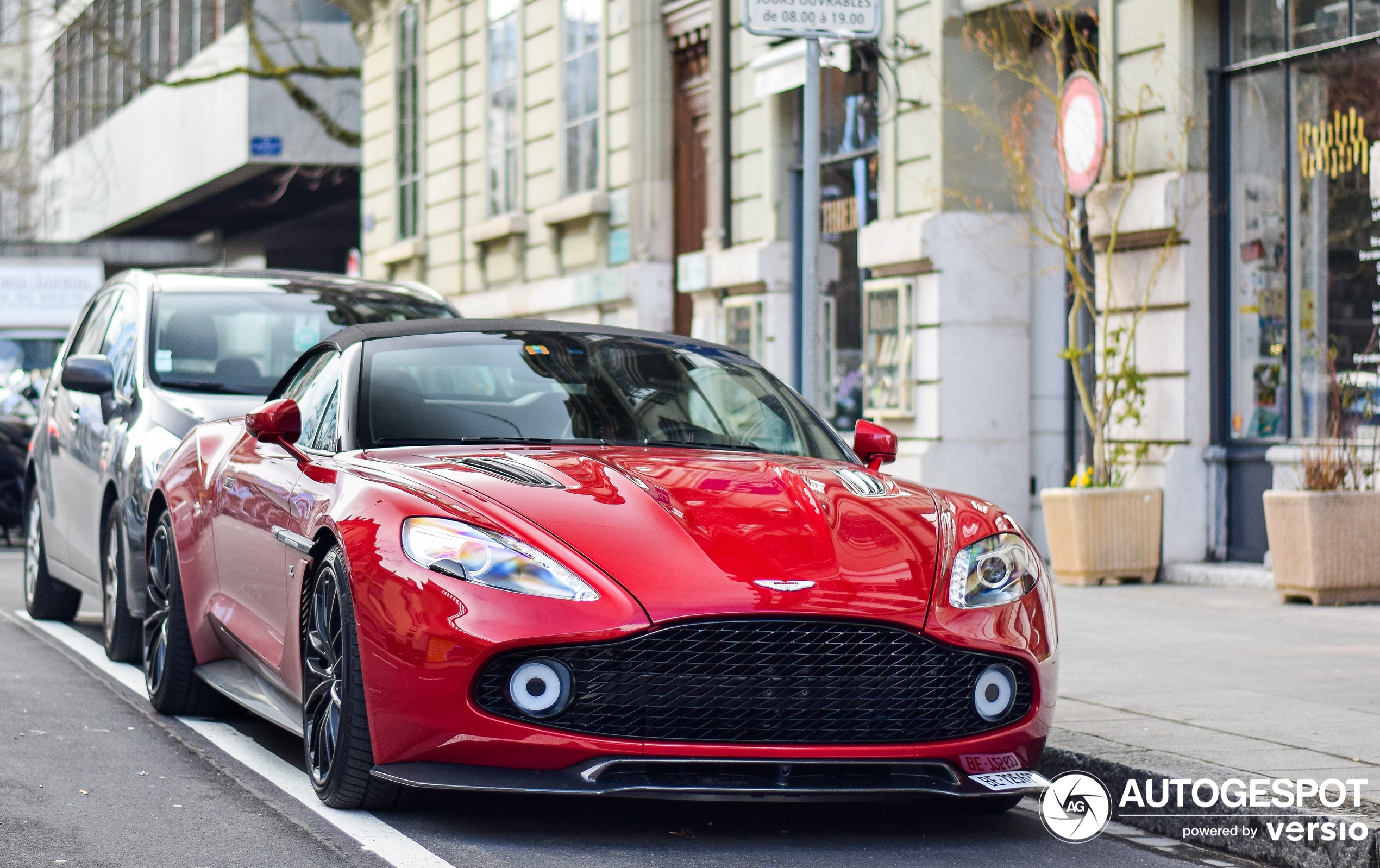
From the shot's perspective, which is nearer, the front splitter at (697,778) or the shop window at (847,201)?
the front splitter at (697,778)

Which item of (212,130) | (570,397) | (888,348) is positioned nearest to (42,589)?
(570,397)

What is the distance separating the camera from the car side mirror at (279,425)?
6160 mm

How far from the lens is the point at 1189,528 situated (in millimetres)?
12258

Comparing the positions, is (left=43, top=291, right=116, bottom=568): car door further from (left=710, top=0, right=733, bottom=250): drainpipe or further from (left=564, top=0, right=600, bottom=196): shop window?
(left=564, top=0, right=600, bottom=196): shop window

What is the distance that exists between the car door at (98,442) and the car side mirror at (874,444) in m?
3.63

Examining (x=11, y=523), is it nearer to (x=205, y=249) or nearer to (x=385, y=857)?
(x=385, y=857)

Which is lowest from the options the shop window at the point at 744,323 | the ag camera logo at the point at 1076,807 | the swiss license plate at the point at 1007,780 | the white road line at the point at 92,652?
the ag camera logo at the point at 1076,807

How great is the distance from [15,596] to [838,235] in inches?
299

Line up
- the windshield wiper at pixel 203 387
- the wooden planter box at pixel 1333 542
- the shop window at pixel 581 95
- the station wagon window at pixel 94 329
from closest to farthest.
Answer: the windshield wiper at pixel 203 387, the station wagon window at pixel 94 329, the wooden planter box at pixel 1333 542, the shop window at pixel 581 95

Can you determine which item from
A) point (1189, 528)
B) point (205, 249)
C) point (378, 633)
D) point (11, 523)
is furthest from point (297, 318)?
point (205, 249)

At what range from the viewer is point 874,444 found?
648cm

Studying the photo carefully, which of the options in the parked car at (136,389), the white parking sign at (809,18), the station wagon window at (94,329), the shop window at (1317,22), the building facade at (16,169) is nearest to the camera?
the parked car at (136,389)

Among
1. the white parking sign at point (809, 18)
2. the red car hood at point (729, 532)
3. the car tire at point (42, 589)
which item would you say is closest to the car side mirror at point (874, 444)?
the red car hood at point (729, 532)

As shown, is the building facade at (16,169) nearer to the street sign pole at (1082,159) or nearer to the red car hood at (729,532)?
the street sign pole at (1082,159)
